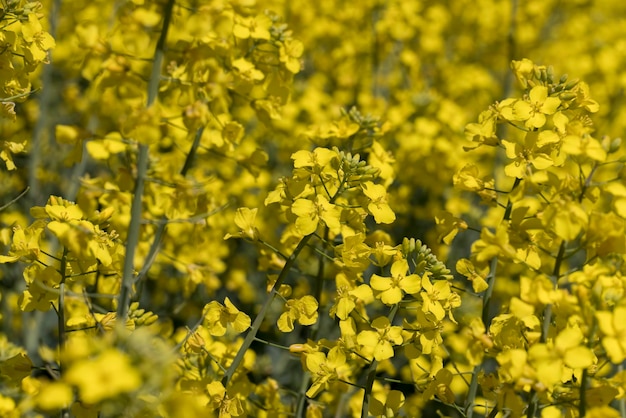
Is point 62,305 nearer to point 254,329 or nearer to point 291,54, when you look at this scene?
point 254,329

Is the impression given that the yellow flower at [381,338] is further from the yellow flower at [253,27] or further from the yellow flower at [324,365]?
the yellow flower at [253,27]

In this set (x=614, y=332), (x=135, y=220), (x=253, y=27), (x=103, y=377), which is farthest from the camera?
(x=253, y=27)

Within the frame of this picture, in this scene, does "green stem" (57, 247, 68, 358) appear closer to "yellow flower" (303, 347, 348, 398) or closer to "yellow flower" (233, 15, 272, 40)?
"yellow flower" (303, 347, 348, 398)

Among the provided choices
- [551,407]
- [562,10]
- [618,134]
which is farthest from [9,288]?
[562,10]

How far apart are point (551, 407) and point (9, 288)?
3576mm

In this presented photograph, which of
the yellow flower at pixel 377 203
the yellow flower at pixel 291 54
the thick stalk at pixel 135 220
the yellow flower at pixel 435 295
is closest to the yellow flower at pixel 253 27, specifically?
the yellow flower at pixel 291 54

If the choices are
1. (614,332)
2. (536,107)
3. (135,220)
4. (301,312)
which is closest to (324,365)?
(301,312)

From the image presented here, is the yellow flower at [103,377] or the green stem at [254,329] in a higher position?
the yellow flower at [103,377]

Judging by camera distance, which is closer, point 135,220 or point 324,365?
point 135,220

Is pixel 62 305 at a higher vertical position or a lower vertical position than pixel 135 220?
lower

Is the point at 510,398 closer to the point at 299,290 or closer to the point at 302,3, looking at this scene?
the point at 299,290

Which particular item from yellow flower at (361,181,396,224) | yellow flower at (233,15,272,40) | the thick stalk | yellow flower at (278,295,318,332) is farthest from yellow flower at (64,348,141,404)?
yellow flower at (233,15,272,40)

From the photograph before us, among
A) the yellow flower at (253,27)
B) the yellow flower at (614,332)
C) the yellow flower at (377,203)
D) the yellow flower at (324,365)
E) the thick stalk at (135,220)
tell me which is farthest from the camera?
the yellow flower at (253,27)

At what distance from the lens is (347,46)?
6883mm
